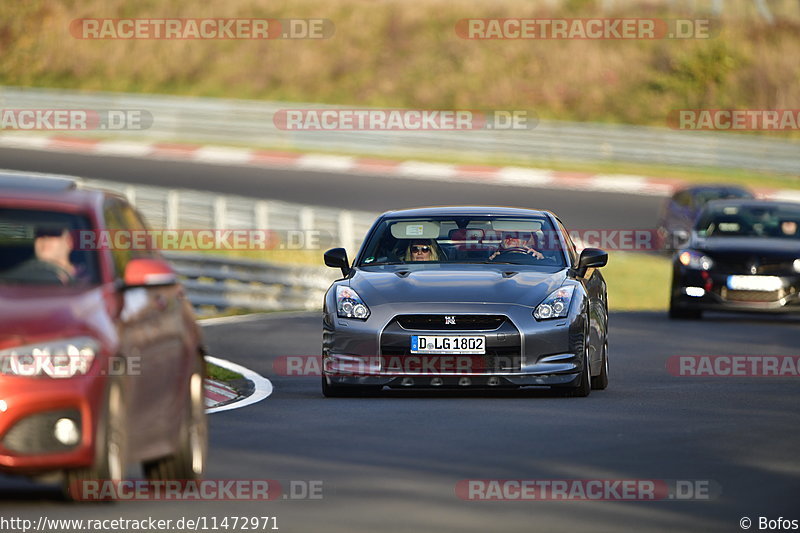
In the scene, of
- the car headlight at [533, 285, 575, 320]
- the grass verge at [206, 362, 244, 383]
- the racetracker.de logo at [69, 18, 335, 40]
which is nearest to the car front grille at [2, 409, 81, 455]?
the car headlight at [533, 285, 575, 320]

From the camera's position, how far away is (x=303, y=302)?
2781cm

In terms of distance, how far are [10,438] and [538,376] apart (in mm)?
6170

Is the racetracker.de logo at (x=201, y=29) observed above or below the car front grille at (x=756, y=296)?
above

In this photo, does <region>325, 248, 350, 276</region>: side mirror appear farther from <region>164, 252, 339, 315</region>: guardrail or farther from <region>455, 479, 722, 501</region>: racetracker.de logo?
<region>164, 252, 339, 315</region>: guardrail

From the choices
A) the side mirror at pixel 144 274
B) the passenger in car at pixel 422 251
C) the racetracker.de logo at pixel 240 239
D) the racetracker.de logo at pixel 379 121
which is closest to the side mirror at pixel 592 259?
the passenger in car at pixel 422 251

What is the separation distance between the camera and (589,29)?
6612 centimetres

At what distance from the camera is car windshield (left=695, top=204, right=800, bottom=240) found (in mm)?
23750

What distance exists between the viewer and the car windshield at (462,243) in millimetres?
14078

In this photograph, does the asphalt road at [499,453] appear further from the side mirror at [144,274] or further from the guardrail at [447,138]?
the guardrail at [447,138]

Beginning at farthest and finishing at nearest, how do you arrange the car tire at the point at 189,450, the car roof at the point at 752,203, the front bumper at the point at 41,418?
the car roof at the point at 752,203 → the car tire at the point at 189,450 → the front bumper at the point at 41,418

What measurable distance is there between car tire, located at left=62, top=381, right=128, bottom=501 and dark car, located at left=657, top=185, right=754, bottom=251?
83.8 ft

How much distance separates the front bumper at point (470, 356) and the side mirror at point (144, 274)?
4.91 m

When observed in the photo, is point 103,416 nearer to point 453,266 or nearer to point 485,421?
point 485,421

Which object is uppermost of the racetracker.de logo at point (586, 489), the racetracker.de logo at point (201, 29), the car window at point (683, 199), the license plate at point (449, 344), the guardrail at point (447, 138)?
the racetracker.de logo at point (201, 29)
